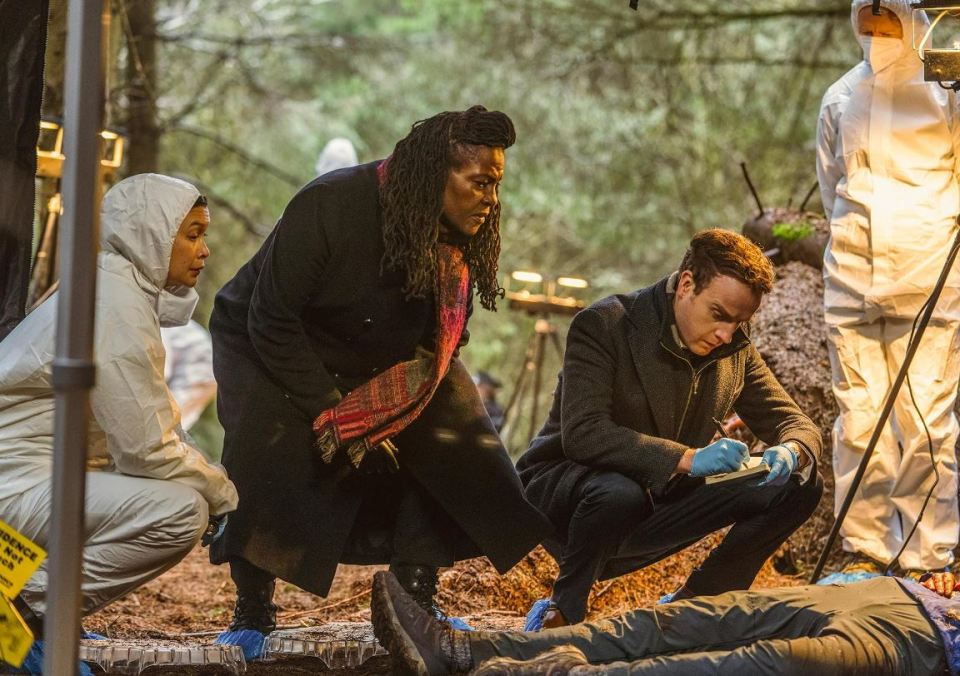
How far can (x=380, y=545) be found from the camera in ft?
12.8

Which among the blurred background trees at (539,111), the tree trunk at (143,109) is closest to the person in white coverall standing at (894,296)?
the tree trunk at (143,109)

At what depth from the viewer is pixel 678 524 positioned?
384 centimetres

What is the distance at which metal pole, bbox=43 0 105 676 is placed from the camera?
2197 millimetres

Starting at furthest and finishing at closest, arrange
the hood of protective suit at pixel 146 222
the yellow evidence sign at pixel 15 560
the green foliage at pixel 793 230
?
the green foliage at pixel 793 230 → the hood of protective suit at pixel 146 222 → the yellow evidence sign at pixel 15 560

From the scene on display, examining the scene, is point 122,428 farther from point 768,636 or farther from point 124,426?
point 768,636

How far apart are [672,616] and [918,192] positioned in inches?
89.3

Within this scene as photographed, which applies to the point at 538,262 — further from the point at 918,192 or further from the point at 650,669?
the point at 650,669

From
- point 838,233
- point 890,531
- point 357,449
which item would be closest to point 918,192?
point 838,233

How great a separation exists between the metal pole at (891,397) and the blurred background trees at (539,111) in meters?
7.48

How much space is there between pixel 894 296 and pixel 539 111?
414 inches

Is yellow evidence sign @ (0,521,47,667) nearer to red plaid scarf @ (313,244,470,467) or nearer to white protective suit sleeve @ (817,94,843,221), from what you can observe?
red plaid scarf @ (313,244,470,467)

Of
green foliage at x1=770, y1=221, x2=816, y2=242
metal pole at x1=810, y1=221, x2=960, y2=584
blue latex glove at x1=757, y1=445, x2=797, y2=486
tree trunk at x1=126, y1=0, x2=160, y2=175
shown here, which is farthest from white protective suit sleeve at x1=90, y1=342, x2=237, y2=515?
tree trunk at x1=126, y1=0, x2=160, y2=175

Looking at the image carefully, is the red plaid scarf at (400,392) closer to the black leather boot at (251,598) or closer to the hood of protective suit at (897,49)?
the black leather boot at (251,598)

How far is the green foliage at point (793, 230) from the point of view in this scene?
19.9ft
